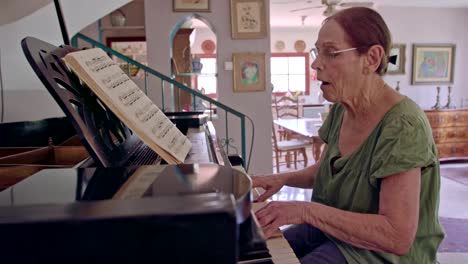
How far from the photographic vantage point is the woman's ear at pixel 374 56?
114 centimetres

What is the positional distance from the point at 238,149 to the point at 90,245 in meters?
3.77

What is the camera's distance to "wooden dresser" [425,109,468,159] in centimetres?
566

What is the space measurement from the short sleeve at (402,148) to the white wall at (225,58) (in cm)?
310

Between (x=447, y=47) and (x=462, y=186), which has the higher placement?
(x=447, y=47)

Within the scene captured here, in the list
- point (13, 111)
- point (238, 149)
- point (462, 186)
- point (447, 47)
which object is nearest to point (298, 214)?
point (13, 111)

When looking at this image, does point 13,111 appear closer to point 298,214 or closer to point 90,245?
point 298,214

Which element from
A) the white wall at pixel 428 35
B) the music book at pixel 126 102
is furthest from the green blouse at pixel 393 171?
the white wall at pixel 428 35

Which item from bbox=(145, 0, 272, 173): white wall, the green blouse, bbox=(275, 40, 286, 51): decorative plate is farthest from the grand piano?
bbox=(275, 40, 286, 51): decorative plate

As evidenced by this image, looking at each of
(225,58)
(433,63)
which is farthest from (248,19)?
(433,63)

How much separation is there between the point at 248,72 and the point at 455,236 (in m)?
2.54

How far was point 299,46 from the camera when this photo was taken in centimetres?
902

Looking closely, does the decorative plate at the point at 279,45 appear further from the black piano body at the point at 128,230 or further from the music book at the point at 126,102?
the black piano body at the point at 128,230

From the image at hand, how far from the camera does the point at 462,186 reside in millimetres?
4531

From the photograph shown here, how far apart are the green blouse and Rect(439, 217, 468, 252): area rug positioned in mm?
1798
